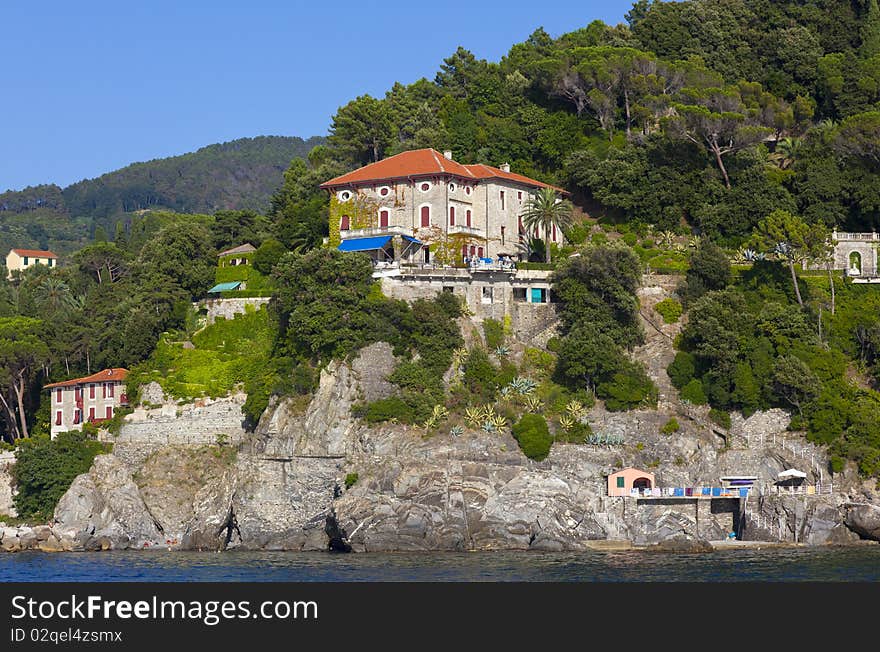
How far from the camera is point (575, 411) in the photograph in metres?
74.1

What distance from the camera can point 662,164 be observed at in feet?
298

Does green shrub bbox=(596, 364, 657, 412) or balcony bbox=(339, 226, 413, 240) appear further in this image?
balcony bbox=(339, 226, 413, 240)

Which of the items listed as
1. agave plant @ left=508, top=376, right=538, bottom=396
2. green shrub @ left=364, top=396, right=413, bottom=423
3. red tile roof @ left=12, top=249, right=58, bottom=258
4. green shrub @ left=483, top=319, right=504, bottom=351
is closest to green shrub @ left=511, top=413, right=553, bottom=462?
A: agave plant @ left=508, top=376, right=538, bottom=396

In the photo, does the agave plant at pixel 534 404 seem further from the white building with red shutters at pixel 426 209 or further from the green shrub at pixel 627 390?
the white building with red shutters at pixel 426 209

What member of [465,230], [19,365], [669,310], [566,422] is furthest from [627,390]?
[19,365]

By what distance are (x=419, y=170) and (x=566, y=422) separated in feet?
64.8

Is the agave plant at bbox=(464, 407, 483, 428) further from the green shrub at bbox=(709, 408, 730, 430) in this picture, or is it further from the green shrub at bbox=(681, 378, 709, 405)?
the green shrub at bbox=(709, 408, 730, 430)

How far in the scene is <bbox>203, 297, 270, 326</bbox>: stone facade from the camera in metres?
88.0

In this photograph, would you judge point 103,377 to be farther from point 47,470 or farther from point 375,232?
point 375,232

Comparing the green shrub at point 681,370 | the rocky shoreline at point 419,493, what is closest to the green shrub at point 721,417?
the rocky shoreline at point 419,493

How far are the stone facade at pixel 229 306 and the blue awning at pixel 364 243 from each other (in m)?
7.15

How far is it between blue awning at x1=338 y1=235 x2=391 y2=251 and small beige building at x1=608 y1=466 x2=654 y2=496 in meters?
20.8
